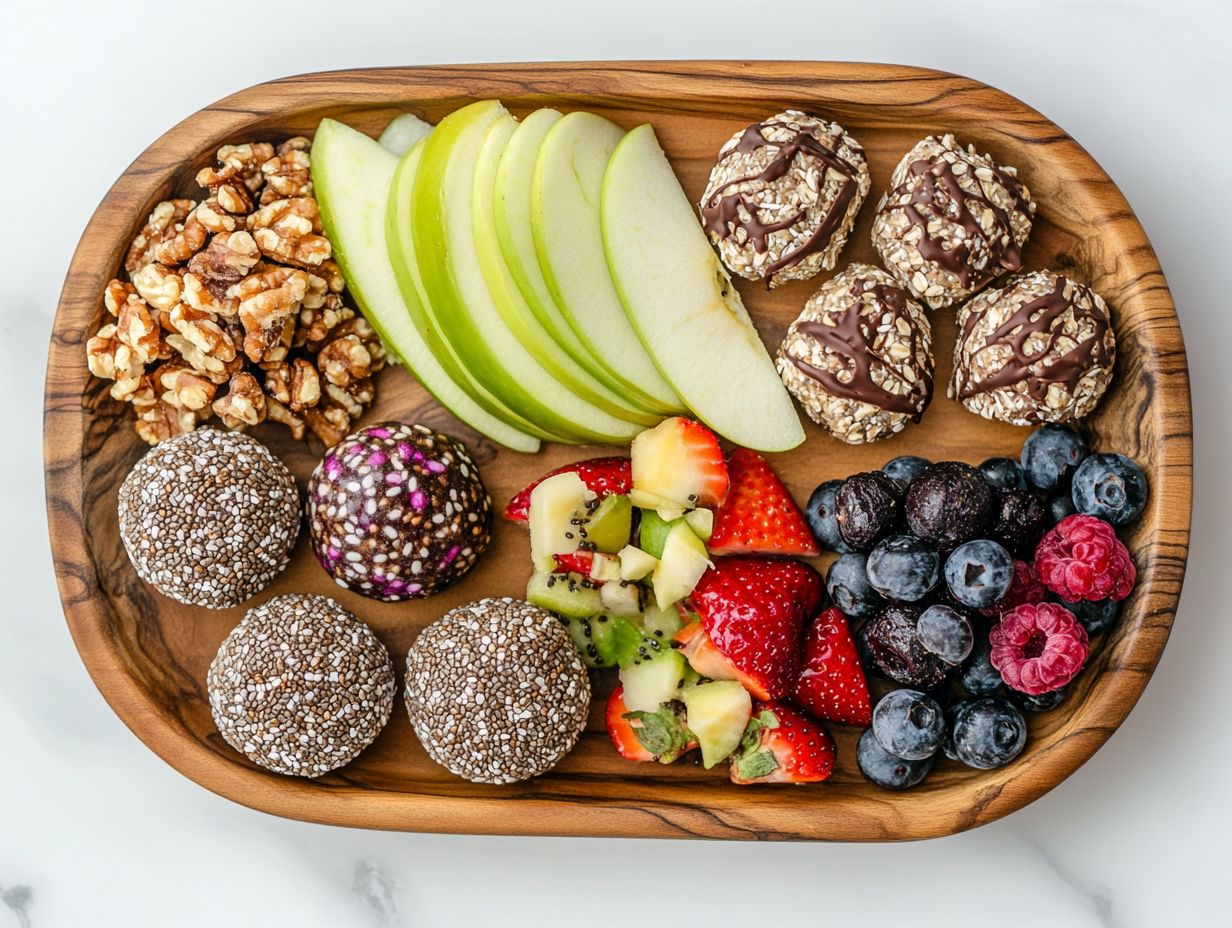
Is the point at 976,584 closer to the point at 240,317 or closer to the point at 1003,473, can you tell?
the point at 1003,473

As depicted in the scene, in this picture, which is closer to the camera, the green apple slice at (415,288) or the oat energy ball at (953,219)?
the oat energy ball at (953,219)

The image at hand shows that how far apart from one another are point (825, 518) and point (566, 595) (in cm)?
56

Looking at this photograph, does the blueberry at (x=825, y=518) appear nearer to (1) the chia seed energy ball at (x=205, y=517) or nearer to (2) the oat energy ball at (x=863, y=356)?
(2) the oat energy ball at (x=863, y=356)

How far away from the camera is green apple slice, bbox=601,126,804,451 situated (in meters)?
2.14

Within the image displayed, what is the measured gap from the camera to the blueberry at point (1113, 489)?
2.01 metres

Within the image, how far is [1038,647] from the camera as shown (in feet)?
6.48

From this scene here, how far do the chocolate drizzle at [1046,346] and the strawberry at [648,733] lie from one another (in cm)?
92

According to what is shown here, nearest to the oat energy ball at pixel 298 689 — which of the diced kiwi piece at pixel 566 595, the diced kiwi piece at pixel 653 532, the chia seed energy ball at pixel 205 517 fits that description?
the chia seed energy ball at pixel 205 517

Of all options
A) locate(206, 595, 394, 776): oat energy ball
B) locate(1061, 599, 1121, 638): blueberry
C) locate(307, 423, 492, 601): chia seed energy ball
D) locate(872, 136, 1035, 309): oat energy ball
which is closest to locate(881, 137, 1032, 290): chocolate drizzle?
locate(872, 136, 1035, 309): oat energy ball

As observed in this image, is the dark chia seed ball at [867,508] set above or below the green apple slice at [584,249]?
below

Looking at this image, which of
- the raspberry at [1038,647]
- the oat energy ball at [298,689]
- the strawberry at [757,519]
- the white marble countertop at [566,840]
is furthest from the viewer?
the white marble countertop at [566,840]

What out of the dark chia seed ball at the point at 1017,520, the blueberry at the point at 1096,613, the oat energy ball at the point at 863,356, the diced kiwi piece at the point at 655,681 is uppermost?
the oat energy ball at the point at 863,356

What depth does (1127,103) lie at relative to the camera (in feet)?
7.82

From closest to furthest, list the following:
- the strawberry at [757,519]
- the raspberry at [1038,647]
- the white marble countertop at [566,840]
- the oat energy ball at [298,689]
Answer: the raspberry at [1038,647] < the oat energy ball at [298,689] < the strawberry at [757,519] < the white marble countertop at [566,840]
